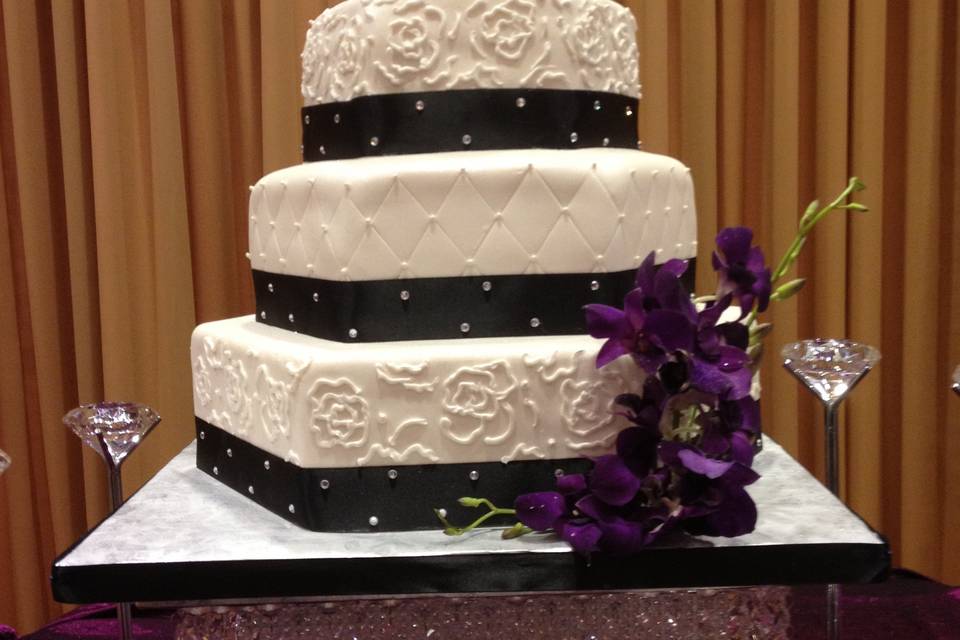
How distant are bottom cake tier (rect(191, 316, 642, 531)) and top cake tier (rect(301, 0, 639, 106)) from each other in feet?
1.37

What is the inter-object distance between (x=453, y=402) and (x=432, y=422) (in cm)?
5

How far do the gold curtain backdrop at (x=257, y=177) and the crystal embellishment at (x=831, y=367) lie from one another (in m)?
0.63

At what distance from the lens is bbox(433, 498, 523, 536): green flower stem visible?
4.00 feet

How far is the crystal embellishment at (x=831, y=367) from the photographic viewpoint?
5.78 feet

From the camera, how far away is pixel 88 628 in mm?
2213

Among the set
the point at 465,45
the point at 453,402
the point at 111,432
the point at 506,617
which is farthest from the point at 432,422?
the point at 111,432

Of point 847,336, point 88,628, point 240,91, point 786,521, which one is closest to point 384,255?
point 786,521

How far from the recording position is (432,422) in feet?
4.26

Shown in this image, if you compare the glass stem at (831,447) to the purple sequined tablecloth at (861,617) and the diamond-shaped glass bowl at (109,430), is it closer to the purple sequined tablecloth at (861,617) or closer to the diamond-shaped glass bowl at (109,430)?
the purple sequined tablecloth at (861,617)

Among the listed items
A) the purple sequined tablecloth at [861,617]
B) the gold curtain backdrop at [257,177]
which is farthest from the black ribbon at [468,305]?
the gold curtain backdrop at [257,177]

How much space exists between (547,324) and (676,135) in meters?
1.33

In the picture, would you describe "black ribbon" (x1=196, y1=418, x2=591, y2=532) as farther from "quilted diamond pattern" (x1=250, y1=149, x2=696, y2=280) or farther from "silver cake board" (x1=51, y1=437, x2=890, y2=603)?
"quilted diamond pattern" (x1=250, y1=149, x2=696, y2=280)

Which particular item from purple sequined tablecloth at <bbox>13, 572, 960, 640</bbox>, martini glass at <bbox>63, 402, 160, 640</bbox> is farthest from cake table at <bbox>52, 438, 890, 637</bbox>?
purple sequined tablecloth at <bbox>13, 572, 960, 640</bbox>

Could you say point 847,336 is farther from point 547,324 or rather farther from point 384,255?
point 384,255
